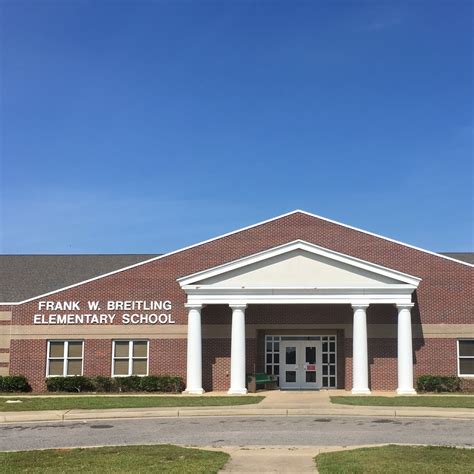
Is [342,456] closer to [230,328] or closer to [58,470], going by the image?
[58,470]

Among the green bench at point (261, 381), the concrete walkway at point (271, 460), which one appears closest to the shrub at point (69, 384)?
the green bench at point (261, 381)

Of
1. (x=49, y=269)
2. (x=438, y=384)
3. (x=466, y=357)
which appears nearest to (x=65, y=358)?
(x=49, y=269)

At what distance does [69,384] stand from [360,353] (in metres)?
11.8

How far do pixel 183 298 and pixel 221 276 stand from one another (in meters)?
2.55

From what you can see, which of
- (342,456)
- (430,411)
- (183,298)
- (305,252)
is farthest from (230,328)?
(342,456)

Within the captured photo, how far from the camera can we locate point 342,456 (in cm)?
1118

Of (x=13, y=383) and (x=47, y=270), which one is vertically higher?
(x=47, y=270)

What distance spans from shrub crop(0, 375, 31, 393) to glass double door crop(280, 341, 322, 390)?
10739 millimetres

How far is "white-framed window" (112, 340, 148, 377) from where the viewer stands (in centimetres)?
2914

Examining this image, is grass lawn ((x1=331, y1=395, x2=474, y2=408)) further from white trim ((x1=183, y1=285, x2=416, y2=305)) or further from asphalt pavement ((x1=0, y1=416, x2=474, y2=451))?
white trim ((x1=183, y1=285, x2=416, y2=305))

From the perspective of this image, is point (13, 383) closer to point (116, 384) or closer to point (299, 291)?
point (116, 384)

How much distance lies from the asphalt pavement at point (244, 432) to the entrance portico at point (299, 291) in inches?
329

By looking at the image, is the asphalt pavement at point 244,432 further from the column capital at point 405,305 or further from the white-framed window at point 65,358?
the white-framed window at point 65,358

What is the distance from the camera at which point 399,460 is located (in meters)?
10.8
